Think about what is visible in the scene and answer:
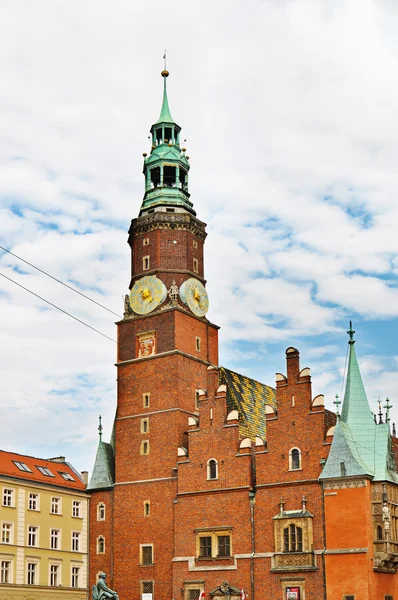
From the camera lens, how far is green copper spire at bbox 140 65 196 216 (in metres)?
63.8

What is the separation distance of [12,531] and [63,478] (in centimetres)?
719

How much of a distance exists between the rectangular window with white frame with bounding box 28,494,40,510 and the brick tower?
4.52 metres

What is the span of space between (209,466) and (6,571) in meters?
13.2

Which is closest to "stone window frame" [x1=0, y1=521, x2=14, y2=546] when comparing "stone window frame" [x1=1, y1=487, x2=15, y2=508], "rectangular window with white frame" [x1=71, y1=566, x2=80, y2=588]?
"stone window frame" [x1=1, y1=487, x2=15, y2=508]

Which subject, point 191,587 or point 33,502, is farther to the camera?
point 33,502

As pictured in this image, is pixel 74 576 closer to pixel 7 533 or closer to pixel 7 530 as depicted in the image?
pixel 7 533

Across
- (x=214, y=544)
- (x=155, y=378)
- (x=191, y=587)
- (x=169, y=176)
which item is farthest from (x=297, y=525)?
(x=169, y=176)

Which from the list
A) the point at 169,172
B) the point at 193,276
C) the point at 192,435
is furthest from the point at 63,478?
the point at 169,172

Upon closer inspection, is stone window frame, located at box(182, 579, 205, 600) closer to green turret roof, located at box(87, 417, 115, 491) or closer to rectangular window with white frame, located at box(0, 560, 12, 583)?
green turret roof, located at box(87, 417, 115, 491)

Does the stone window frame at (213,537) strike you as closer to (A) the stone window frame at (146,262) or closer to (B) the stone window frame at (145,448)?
(B) the stone window frame at (145,448)

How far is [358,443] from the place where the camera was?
2002 inches

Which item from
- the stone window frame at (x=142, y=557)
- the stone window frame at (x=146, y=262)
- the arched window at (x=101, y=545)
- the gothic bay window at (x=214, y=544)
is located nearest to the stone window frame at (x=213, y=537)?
the gothic bay window at (x=214, y=544)

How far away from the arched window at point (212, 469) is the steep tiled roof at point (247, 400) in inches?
95.5

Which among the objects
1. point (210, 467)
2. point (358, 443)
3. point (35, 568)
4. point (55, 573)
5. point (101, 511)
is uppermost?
point (358, 443)
